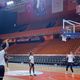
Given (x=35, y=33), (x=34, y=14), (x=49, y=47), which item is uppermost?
(x=34, y=14)

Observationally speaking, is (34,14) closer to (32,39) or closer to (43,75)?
(32,39)

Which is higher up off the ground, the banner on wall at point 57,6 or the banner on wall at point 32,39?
the banner on wall at point 57,6

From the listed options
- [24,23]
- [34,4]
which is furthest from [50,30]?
[24,23]

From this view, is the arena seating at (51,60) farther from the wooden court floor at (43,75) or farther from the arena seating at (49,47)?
the wooden court floor at (43,75)

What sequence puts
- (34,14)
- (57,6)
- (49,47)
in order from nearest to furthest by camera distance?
1. (49,47)
2. (57,6)
3. (34,14)

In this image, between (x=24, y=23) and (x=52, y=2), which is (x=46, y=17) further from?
(x=24, y=23)

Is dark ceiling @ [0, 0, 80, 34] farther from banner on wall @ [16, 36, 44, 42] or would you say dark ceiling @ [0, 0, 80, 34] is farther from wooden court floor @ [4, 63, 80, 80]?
wooden court floor @ [4, 63, 80, 80]

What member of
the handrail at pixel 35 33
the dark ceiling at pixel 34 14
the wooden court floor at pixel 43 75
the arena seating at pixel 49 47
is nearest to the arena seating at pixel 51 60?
the arena seating at pixel 49 47

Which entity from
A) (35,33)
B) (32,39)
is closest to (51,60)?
(35,33)

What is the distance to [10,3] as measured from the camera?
126 feet

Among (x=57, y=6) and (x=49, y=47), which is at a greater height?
(x=57, y=6)

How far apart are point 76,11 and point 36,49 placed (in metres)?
8.04

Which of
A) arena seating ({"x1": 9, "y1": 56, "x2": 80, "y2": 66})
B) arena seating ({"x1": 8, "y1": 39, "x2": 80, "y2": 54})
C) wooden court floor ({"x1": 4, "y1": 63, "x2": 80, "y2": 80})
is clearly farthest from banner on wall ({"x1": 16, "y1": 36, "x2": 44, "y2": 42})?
wooden court floor ({"x1": 4, "y1": 63, "x2": 80, "y2": 80})

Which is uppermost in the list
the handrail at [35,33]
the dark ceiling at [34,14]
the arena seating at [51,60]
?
the dark ceiling at [34,14]
